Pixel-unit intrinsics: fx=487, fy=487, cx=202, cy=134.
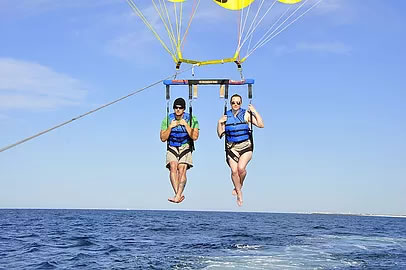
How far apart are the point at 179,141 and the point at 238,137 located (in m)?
1.42

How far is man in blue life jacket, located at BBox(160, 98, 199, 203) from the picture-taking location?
11656mm

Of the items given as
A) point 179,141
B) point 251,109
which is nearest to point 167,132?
point 179,141

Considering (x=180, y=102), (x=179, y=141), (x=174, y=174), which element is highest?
(x=180, y=102)

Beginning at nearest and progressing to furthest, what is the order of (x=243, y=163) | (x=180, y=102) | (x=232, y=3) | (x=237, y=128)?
1. (x=243, y=163)
2. (x=237, y=128)
3. (x=180, y=102)
4. (x=232, y=3)

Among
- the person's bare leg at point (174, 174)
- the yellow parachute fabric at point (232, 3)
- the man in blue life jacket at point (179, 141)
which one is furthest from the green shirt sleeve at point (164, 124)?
the yellow parachute fabric at point (232, 3)

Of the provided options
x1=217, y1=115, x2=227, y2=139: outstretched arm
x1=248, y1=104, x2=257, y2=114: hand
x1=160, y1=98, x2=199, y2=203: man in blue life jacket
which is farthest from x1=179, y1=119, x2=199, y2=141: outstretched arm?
x1=248, y1=104, x2=257, y2=114: hand

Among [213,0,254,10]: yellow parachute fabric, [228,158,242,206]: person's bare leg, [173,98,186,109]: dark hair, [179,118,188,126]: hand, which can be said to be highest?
[213,0,254,10]: yellow parachute fabric

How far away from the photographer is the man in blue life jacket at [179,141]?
38.2ft

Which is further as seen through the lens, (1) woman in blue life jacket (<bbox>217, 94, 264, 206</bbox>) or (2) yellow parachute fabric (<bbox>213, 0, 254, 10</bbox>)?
(2) yellow parachute fabric (<bbox>213, 0, 254, 10</bbox>)

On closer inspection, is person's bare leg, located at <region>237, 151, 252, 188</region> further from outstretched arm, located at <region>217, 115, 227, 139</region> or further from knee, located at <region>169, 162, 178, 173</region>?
knee, located at <region>169, 162, 178, 173</region>

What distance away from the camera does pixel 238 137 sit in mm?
11617

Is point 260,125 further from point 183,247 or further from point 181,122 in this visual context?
point 183,247

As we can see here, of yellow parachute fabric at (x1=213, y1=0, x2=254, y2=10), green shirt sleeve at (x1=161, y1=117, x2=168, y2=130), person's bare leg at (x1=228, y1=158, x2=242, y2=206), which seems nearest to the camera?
person's bare leg at (x1=228, y1=158, x2=242, y2=206)

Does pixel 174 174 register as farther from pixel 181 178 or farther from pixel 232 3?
pixel 232 3
